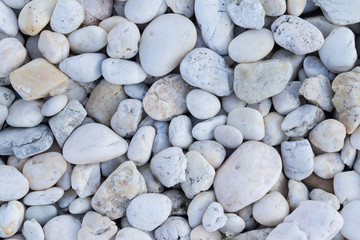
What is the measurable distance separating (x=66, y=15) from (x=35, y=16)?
0.08m

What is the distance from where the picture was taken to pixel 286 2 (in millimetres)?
1219

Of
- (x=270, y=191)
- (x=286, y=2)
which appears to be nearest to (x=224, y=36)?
(x=286, y=2)

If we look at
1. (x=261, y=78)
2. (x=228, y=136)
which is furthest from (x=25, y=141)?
(x=261, y=78)

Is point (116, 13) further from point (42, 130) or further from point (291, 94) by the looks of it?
point (291, 94)

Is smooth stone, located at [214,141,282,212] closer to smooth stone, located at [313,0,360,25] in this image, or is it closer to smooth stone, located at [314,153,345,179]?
smooth stone, located at [314,153,345,179]

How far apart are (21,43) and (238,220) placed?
2.37ft

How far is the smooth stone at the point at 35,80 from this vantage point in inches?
46.1

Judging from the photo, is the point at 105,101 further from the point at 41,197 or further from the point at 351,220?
the point at 351,220

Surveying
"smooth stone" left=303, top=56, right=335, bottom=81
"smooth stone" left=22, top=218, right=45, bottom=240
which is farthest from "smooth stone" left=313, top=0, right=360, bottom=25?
"smooth stone" left=22, top=218, right=45, bottom=240

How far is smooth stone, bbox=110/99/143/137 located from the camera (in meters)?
1.22

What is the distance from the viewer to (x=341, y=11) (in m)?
1.20

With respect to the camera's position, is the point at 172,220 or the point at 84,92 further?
the point at 84,92

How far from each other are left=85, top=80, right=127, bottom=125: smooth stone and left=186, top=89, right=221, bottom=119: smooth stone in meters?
0.19

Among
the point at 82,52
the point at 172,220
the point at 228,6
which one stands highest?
the point at 228,6
